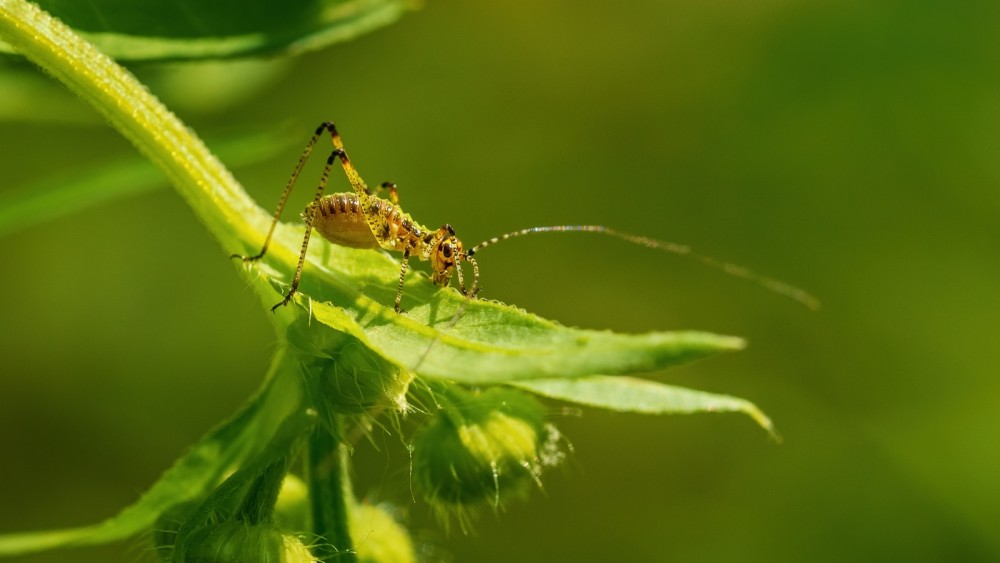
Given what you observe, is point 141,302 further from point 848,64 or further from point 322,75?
point 848,64

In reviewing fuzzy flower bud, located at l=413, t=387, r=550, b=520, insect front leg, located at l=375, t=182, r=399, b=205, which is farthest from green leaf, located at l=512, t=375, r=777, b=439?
insect front leg, located at l=375, t=182, r=399, b=205

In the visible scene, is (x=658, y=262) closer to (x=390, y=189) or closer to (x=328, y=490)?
(x=390, y=189)

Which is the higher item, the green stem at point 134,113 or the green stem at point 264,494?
the green stem at point 134,113

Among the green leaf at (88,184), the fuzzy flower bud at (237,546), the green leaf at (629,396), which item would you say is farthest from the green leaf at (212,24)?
the green leaf at (629,396)

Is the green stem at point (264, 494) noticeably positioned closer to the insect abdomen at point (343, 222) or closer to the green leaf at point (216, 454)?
the green leaf at point (216, 454)

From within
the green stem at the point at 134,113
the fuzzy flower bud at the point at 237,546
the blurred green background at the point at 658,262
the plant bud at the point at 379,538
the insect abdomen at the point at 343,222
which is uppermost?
the blurred green background at the point at 658,262

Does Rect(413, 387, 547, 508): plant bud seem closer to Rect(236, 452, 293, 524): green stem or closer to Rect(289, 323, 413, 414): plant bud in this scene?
Rect(289, 323, 413, 414): plant bud
